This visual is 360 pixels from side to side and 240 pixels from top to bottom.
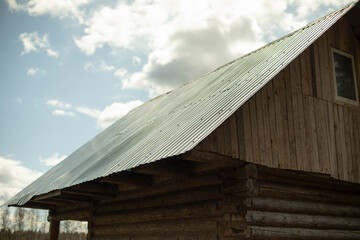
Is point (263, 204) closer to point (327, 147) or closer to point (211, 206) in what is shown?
point (211, 206)

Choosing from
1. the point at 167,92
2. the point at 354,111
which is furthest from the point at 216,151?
the point at 167,92

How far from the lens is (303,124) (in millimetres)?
8953

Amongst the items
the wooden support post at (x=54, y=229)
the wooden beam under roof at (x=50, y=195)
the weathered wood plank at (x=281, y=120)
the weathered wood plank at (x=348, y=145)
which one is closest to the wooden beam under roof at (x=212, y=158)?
the weathered wood plank at (x=281, y=120)

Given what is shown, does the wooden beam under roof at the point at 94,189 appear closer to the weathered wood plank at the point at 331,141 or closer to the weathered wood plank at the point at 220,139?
the weathered wood plank at the point at 220,139

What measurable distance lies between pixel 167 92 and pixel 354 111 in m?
8.01

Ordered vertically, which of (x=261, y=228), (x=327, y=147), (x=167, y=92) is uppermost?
(x=167, y=92)

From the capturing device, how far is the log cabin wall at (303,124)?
7.73 m

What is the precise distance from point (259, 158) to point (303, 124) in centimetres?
167

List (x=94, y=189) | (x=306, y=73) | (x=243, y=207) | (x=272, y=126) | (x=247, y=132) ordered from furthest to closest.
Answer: (x=94, y=189), (x=306, y=73), (x=272, y=126), (x=247, y=132), (x=243, y=207)

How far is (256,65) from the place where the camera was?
403 inches

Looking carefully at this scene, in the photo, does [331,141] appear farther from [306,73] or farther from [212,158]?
[212,158]

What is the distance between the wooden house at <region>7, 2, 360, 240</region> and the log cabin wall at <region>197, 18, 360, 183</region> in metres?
0.02

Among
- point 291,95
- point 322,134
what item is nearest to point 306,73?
point 291,95

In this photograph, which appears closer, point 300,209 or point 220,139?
point 220,139
